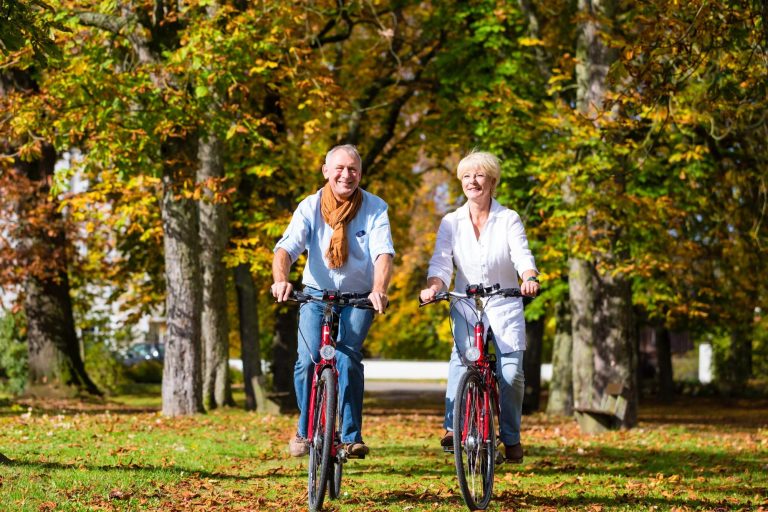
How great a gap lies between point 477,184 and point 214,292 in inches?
563

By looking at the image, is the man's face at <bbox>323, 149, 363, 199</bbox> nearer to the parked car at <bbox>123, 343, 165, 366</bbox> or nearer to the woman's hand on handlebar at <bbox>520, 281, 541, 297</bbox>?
the woman's hand on handlebar at <bbox>520, 281, 541, 297</bbox>

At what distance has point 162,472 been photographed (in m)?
9.27

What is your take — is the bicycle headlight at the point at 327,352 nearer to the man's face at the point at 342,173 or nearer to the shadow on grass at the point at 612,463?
the man's face at the point at 342,173

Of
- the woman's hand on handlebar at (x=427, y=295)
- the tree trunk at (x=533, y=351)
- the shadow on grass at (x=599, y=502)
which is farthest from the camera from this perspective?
the tree trunk at (x=533, y=351)

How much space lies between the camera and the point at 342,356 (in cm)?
729

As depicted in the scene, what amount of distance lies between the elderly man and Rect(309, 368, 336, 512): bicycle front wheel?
0.47 ft

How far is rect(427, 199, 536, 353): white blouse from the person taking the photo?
750 cm

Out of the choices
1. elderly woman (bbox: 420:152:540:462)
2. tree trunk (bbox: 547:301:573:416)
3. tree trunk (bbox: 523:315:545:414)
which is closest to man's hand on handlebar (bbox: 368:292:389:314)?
elderly woman (bbox: 420:152:540:462)

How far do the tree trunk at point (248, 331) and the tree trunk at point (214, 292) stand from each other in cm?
56

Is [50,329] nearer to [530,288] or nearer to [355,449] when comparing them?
[355,449]

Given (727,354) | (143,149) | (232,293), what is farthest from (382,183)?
(727,354)

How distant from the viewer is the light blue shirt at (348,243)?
7316 millimetres

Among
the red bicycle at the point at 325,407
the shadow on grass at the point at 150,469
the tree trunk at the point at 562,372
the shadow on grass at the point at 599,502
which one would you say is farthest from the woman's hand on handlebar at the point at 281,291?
the tree trunk at the point at 562,372

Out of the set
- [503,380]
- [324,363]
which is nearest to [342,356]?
[324,363]
